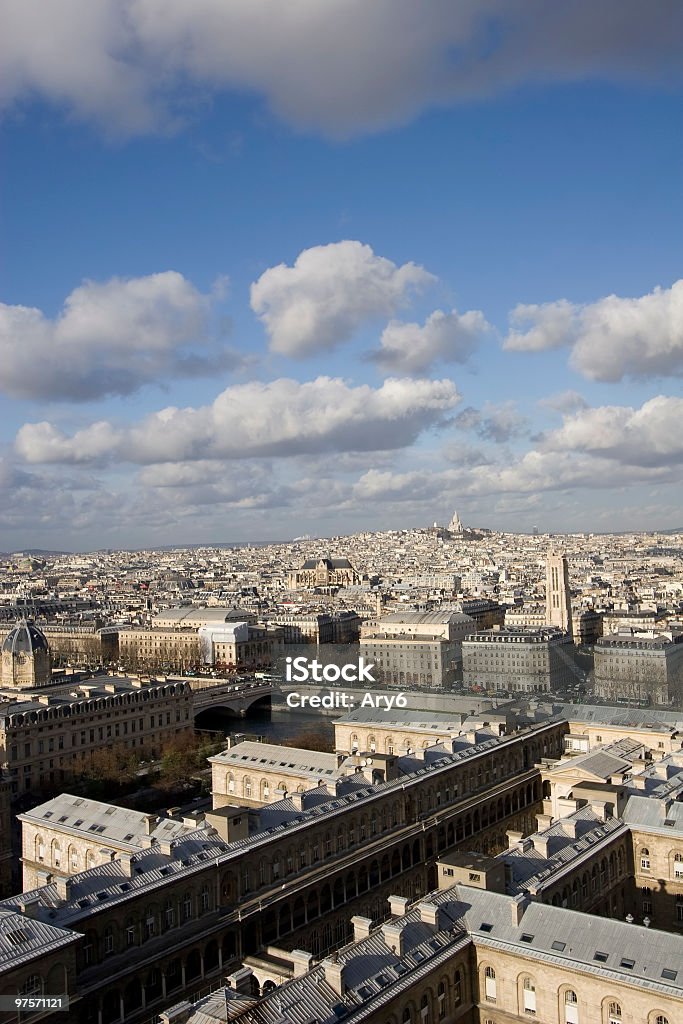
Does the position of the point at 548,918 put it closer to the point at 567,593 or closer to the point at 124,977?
the point at 124,977

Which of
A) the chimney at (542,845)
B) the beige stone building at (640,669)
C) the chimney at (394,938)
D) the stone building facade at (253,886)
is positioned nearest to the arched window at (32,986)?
the stone building facade at (253,886)

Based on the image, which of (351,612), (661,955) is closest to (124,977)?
(661,955)

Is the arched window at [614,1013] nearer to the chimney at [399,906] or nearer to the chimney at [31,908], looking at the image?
the chimney at [399,906]

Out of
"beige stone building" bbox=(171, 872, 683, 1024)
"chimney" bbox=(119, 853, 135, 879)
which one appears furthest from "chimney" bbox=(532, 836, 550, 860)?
"chimney" bbox=(119, 853, 135, 879)

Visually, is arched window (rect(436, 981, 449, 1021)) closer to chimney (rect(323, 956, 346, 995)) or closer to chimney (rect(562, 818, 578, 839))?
chimney (rect(323, 956, 346, 995))

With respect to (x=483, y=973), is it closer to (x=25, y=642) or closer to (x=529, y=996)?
(x=529, y=996)

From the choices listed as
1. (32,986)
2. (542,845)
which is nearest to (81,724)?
(542,845)
